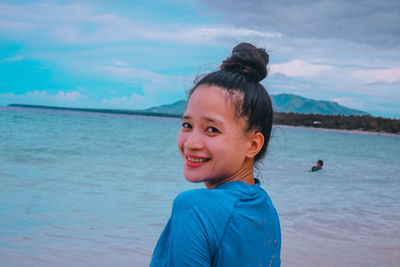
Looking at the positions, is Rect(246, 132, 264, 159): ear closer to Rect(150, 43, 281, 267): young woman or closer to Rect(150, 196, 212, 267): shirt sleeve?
Rect(150, 43, 281, 267): young woman

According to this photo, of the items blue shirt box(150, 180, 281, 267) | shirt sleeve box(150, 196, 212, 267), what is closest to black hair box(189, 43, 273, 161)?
blue shirt box(150, 180, 281, 267)

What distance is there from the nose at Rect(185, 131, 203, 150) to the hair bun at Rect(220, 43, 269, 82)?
10.0 inches

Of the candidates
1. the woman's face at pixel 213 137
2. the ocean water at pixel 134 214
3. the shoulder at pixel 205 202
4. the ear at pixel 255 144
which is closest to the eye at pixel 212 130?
the woman's face at pixel 213 137

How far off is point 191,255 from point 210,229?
82 mm

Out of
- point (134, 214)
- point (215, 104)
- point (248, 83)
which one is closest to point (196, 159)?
point (215, 104)

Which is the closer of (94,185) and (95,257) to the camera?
(95,257)

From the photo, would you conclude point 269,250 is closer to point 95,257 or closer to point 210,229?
point 210,229

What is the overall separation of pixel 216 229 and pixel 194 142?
317 millimetres

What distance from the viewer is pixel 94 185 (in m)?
8.36

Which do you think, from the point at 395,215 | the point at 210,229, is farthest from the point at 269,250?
the point at 395,215

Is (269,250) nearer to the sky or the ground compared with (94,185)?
nearer to the sky

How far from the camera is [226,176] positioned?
129cm

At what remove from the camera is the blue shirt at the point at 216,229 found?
3.42ft

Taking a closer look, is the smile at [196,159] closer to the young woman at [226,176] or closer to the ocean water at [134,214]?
the young woman at [226,176]
